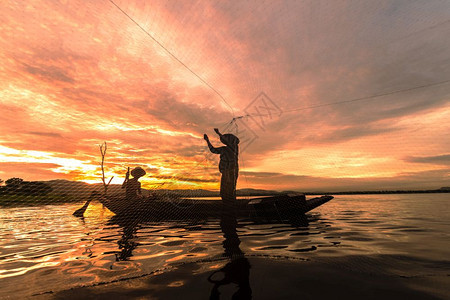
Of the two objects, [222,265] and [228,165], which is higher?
[228,165]

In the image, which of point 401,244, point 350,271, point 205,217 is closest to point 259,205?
point 205,217

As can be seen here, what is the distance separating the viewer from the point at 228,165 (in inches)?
495

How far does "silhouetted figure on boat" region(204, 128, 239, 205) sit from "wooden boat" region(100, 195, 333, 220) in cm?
71

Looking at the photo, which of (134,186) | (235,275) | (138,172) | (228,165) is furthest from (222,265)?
(134,186)

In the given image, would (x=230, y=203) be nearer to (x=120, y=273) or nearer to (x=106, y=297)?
(x=120, y=273)

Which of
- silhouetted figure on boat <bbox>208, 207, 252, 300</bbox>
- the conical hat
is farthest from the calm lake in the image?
the conical hat

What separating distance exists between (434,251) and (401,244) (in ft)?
2.51

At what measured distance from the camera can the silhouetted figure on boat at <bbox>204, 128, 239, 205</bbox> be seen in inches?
494

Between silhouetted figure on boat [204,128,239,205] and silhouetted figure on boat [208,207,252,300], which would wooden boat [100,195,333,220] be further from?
silhouetted figure on boat [208,207,252,300]

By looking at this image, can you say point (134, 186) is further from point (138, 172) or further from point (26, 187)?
point (26, 187)

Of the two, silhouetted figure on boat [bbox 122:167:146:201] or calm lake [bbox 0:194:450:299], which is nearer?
calm lake [bbox 0:194:450:299]

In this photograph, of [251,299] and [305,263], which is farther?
[305,263]

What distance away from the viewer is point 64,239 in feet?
24.7

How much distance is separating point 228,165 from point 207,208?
300 centimetres
